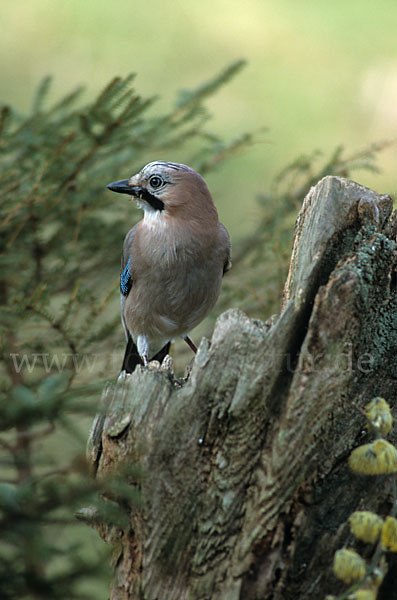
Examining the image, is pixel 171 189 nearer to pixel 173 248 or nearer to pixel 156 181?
pixel 156 181

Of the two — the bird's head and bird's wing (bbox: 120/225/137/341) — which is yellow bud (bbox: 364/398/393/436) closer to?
the bird's head

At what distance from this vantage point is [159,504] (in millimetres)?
2111

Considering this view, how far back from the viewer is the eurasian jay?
376cm

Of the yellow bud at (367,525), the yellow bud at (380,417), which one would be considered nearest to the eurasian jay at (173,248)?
the yellow bud at (380,417)

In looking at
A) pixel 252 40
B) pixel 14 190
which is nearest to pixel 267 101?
pixel 252 40

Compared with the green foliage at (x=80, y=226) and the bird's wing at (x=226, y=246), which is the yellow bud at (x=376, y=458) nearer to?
the green foliage at (x=80, y=226)

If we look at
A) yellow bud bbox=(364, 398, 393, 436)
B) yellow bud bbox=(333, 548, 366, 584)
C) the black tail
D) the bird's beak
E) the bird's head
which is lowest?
yellow bud bbox=(333, 548, 366, 584)

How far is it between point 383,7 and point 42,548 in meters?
8.75

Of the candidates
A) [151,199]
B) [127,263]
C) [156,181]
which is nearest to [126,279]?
[127,263]

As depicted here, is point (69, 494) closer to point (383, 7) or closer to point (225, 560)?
point (225, 560)

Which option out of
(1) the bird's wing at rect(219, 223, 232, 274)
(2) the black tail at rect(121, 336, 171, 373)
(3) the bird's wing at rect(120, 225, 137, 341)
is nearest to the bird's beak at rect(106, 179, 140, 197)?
(3) the bird's wing at rect(120, 225, 137, 341)

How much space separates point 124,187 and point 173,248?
41cm

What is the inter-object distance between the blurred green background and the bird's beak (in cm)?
313

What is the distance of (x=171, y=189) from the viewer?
378cm
